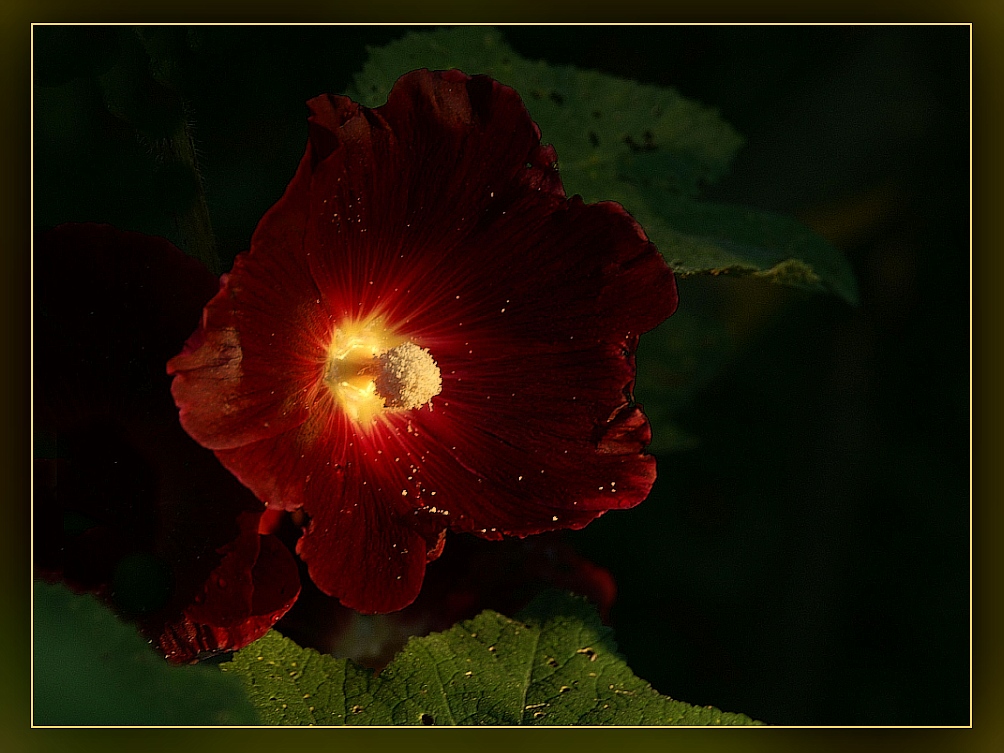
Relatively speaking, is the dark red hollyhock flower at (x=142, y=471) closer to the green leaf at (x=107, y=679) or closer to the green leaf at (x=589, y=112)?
the green leaf at (x=107, y=679)

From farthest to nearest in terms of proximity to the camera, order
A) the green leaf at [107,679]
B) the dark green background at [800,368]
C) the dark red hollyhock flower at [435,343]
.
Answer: the dark green background at [800,368], the green leaf at [107,679], the dark red hollyhock flower at [435,343]

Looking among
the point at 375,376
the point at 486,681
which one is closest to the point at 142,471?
the point at 375,376

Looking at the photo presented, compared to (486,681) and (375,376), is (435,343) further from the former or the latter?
(486,681)

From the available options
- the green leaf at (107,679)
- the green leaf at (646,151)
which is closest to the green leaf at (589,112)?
the green leaf at (646,151)

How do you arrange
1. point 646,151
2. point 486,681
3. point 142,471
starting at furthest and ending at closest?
point 646,151 < point 486,681 < point 142,471

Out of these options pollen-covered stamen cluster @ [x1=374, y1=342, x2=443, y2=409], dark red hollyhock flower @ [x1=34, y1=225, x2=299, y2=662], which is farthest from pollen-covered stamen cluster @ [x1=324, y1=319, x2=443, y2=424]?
dark red hollyhock flower @ [x1=34, y1=225, x2=299, y2=662]

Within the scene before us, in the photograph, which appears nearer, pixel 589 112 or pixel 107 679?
pixel 107 679

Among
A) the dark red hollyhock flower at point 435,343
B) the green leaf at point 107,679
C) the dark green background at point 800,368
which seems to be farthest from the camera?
the dark green background at point 800,368

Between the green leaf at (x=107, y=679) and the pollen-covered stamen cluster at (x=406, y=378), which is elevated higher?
the pollen-covered stamen cluster at (x=406, y=378)
